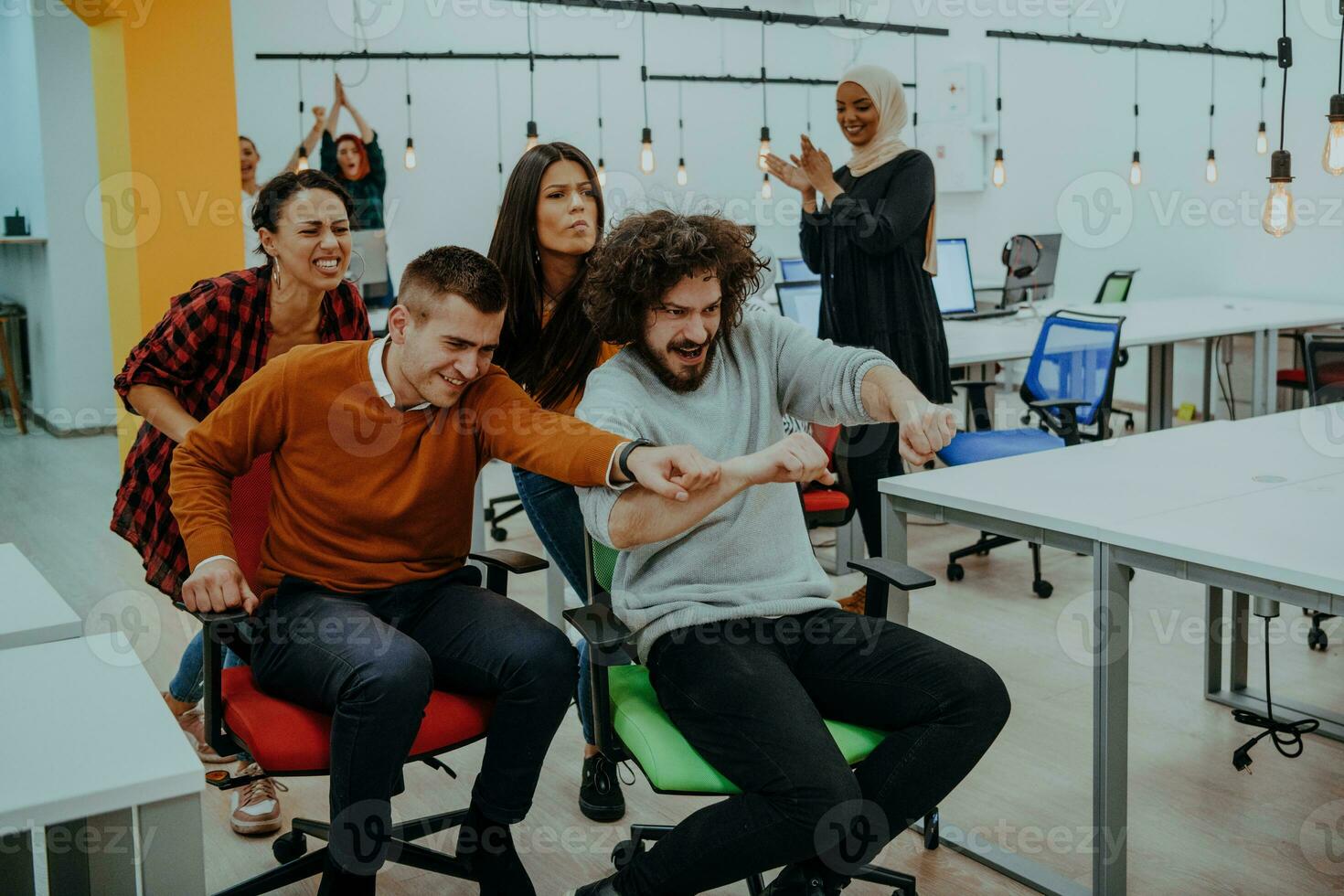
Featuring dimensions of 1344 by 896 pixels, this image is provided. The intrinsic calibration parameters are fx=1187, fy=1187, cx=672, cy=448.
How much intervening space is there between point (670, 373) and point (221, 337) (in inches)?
36.7

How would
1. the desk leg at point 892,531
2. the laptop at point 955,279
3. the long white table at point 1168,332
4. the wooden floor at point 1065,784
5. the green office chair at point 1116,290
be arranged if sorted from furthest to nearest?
1. the green office chair at point 1116,290
2. the laptop at point 955,279
3. the long white table at point 1168,332
4. the desk leg at point 892,531
5. the wooden floor at point 1065,784

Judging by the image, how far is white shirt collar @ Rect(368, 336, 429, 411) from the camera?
2.04 meters

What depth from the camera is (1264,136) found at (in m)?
7.05

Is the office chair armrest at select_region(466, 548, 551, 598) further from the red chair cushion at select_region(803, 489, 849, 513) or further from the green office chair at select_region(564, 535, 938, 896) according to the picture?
the red chair cushion at select_region(803, 489, 849, 513)

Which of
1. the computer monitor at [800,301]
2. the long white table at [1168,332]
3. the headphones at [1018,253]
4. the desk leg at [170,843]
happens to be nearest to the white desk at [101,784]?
the desk leg at [170,843]

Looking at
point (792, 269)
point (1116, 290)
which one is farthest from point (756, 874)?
point (1116, 290)

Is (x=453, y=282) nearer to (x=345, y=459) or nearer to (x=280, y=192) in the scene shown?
(x=345, y=459)

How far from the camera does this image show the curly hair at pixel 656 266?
1967 mm

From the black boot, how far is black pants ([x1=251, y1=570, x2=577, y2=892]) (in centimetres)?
61

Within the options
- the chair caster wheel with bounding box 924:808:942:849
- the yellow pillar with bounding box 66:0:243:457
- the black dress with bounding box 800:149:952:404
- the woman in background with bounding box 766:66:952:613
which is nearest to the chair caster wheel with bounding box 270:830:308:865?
the chair caster wheel with bounding box 924:808:942:849

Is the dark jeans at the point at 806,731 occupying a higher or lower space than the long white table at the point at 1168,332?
lower

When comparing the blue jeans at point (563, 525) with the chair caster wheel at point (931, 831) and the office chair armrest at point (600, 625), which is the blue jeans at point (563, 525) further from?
the chair caster wheel at point (931, 831)

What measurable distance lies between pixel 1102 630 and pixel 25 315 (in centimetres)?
804

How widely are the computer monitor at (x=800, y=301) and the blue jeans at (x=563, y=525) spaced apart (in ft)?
8.82
